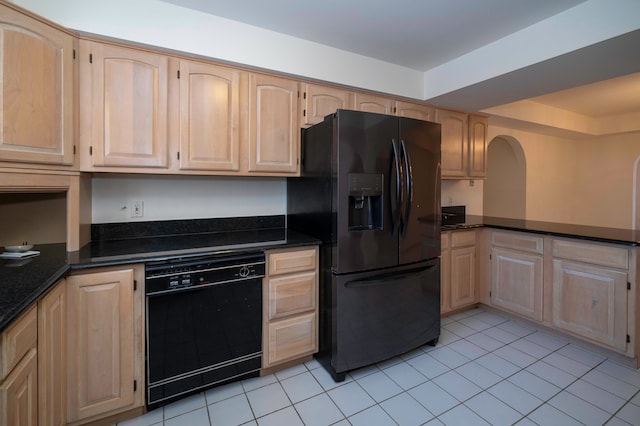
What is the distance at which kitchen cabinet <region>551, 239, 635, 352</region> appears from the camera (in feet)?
7.02

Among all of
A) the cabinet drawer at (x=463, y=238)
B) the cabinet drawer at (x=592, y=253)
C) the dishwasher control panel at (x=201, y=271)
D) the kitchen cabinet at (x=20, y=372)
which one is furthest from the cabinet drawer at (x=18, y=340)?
the cabinet drawer at (x=592, y=253)

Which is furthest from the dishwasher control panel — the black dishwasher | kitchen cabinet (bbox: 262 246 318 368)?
kitchen cabinet (bbox: 262 246 318 368)

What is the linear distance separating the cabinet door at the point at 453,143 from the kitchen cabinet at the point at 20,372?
3.10 metres

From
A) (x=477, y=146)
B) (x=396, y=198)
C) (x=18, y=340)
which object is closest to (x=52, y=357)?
(x=18, y=340)

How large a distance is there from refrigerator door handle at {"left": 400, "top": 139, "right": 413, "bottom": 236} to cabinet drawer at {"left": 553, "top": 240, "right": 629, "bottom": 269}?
1472 mm

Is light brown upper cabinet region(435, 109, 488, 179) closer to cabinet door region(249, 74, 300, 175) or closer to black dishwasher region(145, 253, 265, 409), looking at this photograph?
cabinet door region(249, 74, 300, 175)

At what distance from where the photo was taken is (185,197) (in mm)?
2256

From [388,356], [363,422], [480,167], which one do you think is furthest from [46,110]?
[480,167]

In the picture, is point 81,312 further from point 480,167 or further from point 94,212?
point 480,167

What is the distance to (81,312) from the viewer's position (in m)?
1.45

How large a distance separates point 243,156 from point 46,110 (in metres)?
1.02

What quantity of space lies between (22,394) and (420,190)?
7.21 ft

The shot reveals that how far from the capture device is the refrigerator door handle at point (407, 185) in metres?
2.02

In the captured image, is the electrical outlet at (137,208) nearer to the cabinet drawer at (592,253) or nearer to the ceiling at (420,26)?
the ceiling at (420,26)
